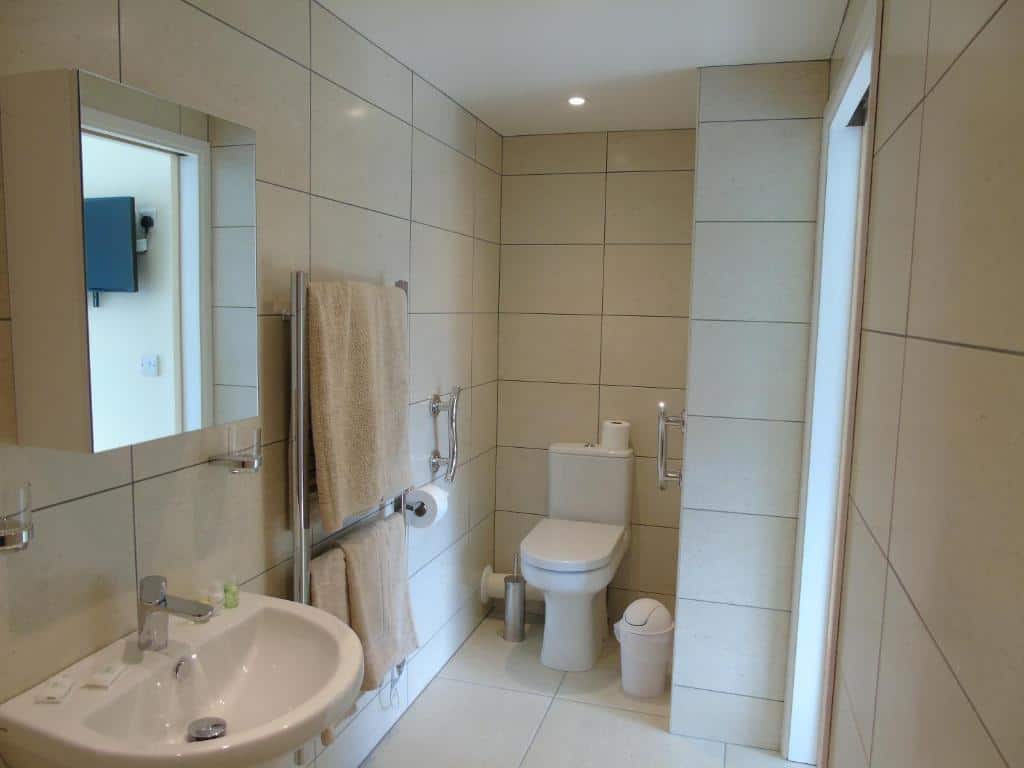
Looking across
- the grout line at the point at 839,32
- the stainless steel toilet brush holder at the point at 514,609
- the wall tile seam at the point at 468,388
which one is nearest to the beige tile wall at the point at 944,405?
the grout line at the point at 839,32

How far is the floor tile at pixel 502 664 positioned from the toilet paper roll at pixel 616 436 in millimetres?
929

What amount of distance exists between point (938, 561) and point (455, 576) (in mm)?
2514

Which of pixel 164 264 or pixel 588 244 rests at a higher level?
pixel 588 244

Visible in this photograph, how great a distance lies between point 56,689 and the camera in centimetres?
127

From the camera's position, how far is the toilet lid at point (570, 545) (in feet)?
9.32

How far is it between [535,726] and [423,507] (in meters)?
0.89

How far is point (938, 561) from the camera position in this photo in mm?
753

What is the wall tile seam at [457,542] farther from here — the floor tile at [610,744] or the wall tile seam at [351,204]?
the wall tile seam at [351,204]

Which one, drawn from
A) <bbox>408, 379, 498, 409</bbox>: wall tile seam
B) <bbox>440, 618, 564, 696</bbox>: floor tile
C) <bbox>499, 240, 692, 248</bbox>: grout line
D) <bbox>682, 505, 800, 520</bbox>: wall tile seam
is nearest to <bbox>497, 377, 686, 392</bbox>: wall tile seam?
<bbox>408, 379, 498, 409</bbox>: wall tile seam

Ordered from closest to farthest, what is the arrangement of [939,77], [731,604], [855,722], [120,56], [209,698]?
[939,77] → [855,722] → [120,56] → [209,698] → [731,604]

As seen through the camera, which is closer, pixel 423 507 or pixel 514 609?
pixel 423 507

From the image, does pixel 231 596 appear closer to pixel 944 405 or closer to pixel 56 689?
pixel 56 689

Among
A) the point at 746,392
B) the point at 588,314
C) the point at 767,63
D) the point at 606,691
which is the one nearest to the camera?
the point at 767,63

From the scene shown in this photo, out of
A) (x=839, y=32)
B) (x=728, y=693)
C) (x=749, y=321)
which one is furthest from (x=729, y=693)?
(x=839, y=32)
